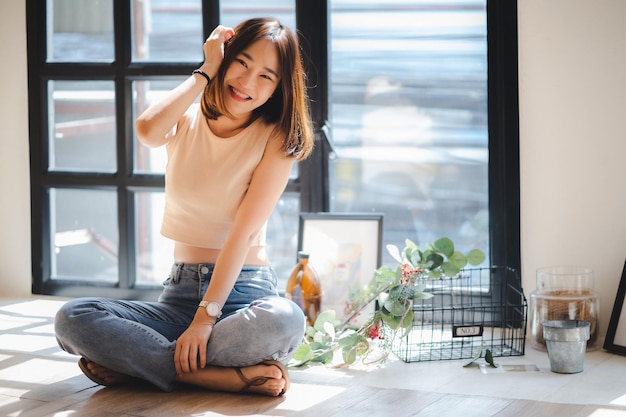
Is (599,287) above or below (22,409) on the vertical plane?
above

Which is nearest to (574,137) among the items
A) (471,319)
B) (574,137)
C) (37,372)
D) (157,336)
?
(574,137)

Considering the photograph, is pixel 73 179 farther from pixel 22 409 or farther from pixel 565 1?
pixel 565 1

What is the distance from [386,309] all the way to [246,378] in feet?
2.02

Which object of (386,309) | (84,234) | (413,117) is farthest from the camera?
(84,234)

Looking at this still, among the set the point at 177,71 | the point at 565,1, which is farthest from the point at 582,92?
the point at 177,71

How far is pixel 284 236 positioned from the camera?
3674 mm

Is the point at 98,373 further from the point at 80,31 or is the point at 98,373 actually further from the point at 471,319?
the point at 80,31

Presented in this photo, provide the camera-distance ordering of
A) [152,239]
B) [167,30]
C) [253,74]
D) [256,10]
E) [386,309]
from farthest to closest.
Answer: [152,239] < [167,30] < [256,10] < [386,309] < [253,74]

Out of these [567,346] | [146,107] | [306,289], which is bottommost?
[567,346]

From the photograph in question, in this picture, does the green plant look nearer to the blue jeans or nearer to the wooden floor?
the wooden floor

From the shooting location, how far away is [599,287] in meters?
3.15

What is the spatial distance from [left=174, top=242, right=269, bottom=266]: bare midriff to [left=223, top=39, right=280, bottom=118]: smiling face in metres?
0.44

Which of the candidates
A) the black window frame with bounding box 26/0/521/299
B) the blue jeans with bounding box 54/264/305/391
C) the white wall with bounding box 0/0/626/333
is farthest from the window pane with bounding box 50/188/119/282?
the white wall with bounding box 0/0/626/333

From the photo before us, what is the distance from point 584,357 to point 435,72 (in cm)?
123
